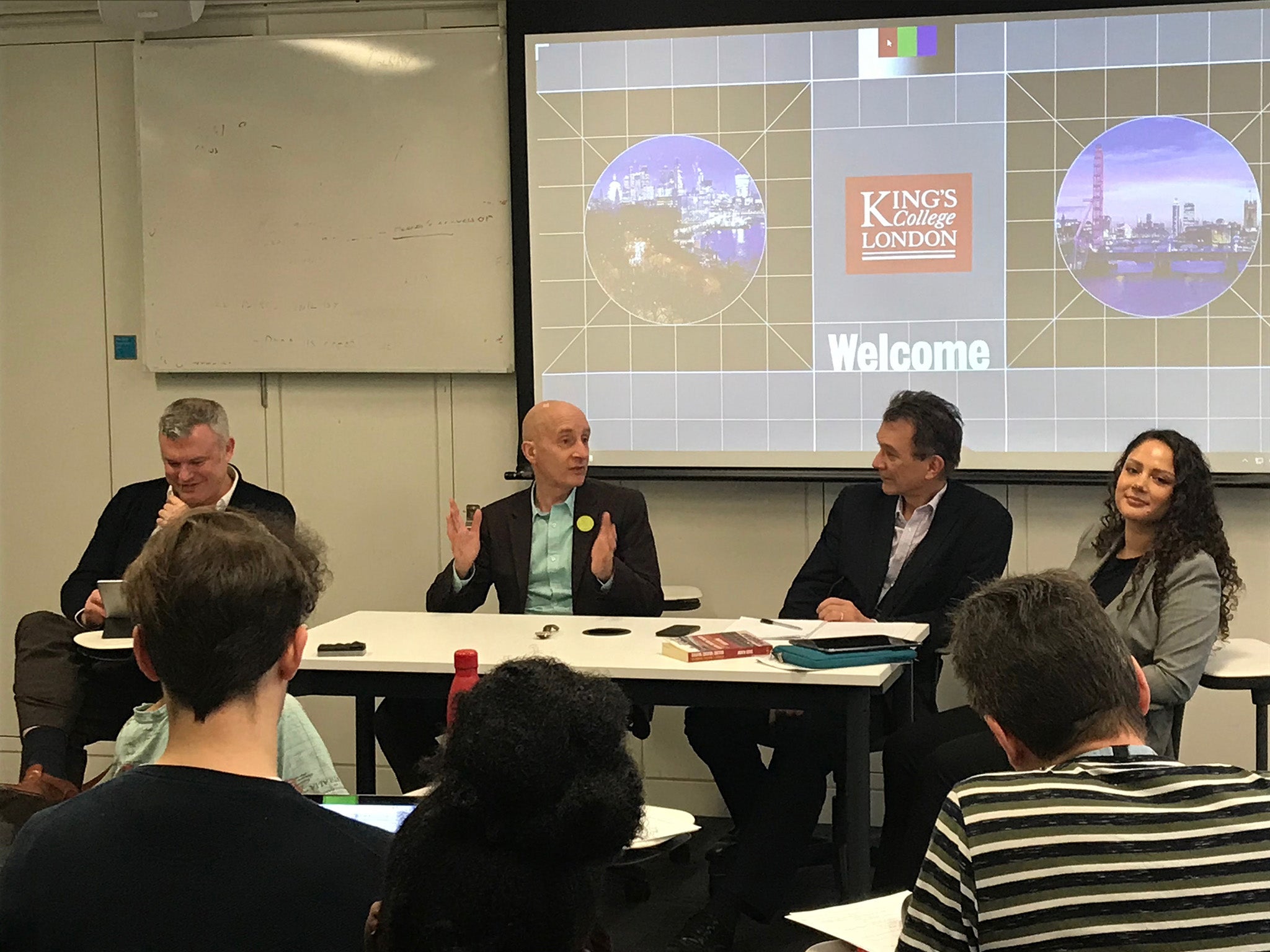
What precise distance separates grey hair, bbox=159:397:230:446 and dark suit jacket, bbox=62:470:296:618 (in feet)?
0.65

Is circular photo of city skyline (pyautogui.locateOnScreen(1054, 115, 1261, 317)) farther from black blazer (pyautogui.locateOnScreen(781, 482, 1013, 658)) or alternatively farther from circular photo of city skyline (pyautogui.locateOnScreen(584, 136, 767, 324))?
circular photo of city skyline (pyautogui.locateOnScreen(584, 136, 767, 324))

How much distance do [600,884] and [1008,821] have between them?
477 millimetres

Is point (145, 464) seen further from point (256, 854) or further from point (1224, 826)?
point (1224, 826)

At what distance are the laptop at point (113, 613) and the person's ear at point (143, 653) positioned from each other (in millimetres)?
1863

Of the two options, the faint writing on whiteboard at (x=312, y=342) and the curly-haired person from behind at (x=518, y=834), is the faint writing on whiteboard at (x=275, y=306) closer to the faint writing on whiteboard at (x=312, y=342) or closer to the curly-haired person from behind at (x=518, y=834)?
the faint writing on whiteboard at (x=312, y=342)

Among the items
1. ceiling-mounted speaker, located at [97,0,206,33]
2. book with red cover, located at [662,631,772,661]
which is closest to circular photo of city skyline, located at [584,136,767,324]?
ceiling-mounted speaker, located at [97,0,206,33]

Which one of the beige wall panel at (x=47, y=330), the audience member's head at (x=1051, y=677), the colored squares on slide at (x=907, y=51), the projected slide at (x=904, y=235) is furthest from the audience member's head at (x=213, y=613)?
the beige wall panel at (x=47, y=330)

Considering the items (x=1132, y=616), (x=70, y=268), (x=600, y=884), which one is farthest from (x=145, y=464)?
(x=600, y=884)

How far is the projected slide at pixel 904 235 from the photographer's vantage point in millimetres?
3906

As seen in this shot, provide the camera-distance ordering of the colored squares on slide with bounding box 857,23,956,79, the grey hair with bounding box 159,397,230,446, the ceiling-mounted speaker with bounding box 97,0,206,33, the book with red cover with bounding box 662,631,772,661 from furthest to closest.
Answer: the colored squares on slide with bounding box 857,23,956,79 < the grey hair with bounding box 159,397,230,446 < the ceiling-mounted speaker with bounding box 97,0,206,33 < the book with red cover with bounding box 662,631,772,661

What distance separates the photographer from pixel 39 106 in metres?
4.61

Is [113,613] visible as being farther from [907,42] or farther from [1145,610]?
[907,42]

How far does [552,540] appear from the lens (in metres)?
3.85

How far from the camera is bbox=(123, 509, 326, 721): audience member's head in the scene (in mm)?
1412
